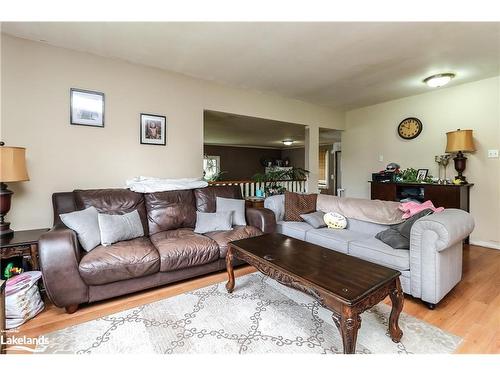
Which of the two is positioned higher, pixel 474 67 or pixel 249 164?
pixel 474 67

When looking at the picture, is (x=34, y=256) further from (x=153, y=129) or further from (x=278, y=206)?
(x=278, y=206)

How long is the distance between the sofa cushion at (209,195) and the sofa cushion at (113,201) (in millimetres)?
648

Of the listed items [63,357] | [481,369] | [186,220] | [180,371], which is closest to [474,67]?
[481,369]

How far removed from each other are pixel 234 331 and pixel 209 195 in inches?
70.9

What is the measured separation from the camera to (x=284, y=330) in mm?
1634

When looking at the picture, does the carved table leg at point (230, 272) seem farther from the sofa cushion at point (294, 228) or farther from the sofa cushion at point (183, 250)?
the sofa cushion at point (294, 228)

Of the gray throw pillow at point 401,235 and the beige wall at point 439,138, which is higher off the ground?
the beige wall at point 439,138

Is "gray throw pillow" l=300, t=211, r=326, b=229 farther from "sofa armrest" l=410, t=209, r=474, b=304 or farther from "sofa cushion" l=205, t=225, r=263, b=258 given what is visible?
"sofa armrest" l=410, t=209, r=474, b=304

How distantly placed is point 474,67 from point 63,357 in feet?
16.2

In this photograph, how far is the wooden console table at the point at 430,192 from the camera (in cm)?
347

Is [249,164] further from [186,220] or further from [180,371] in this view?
[180,371]

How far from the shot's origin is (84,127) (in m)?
2.77

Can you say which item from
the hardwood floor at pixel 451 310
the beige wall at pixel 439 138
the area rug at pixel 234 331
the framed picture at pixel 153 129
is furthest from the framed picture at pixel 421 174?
the framed picture at pixel 153 129

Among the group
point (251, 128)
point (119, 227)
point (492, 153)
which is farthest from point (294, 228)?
point (251, 128)
